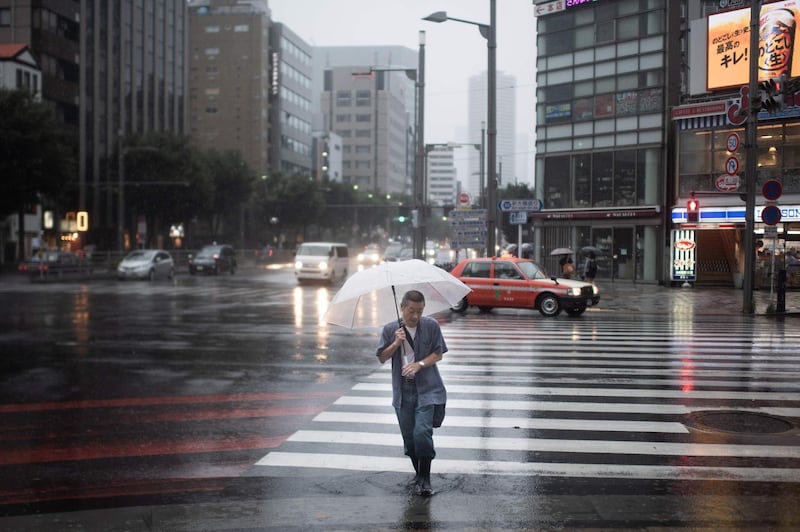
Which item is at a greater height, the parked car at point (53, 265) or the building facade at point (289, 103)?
the building facade at point (289, 103)

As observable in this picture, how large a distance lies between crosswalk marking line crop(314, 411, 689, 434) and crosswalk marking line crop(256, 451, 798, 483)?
1334 mm

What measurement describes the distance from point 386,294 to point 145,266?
36904mm

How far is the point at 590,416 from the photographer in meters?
8.70

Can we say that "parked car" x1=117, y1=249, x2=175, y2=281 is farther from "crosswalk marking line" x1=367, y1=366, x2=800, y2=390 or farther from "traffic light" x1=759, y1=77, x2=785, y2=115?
"crosswalk marking line" x1=367, y1=366, x2=800, y2=390

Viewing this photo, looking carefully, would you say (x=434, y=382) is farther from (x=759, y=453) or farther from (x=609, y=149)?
(x=609, y=149)

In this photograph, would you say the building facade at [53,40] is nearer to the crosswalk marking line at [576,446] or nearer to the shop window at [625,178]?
the shop window at [625,178]

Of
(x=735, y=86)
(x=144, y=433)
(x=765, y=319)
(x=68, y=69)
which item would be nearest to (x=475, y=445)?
(x=144, y=433)

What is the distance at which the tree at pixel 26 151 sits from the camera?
1652 inches

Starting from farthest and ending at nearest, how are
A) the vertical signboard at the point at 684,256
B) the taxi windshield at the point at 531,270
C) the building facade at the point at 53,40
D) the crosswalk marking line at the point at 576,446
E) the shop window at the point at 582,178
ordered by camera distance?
the building facade at the point at 53,40 → the shop window at the point at 582,178 → the vertical signboard at the point at 684,256 → the taxi windshield at the point at 531,270 → the crosswalk marking line at the point at 576,446

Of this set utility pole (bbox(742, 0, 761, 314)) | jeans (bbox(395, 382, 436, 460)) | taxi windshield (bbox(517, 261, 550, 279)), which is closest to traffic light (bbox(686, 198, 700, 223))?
utility pole (bbox(742, 0, 761, 314))

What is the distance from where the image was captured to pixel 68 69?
63.3 meters

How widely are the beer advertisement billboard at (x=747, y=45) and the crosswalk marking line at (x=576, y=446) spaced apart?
2740cm

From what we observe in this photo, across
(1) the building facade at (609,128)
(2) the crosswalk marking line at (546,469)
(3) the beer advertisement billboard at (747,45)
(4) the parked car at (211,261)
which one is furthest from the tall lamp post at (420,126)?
(2) the crosswalk marking line at (546,469)

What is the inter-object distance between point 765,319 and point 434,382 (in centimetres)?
1760
